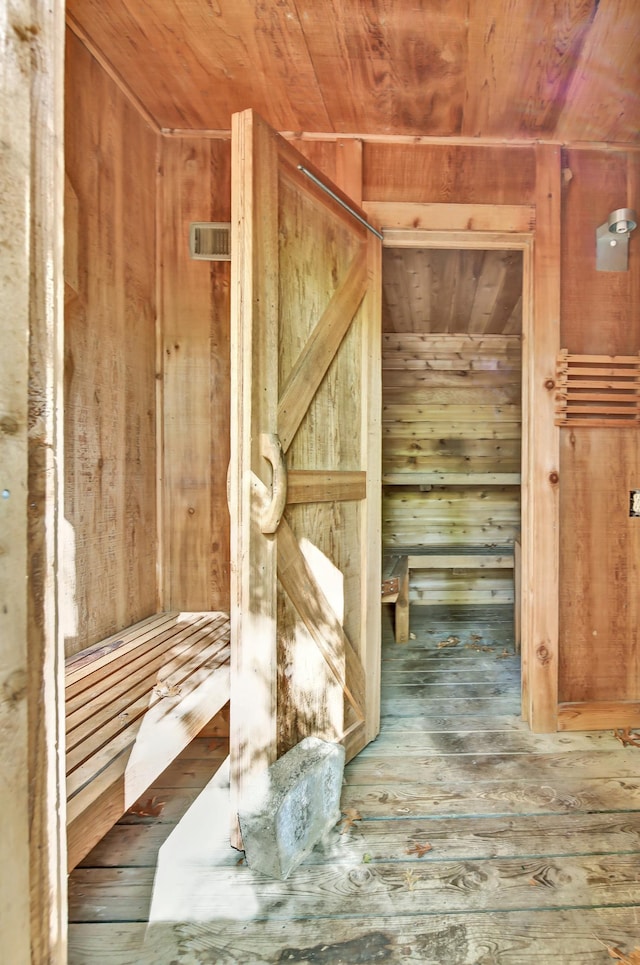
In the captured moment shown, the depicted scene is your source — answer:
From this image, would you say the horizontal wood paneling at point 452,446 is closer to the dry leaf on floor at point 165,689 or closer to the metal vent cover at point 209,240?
the metal vent cover at point 209,240

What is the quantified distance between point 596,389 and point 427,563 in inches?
79.4

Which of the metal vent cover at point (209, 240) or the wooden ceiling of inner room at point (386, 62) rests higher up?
the wooden ceiling of inner room at point (386, 62)

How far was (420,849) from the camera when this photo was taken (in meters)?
1.32

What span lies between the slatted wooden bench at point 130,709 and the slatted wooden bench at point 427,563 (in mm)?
1427

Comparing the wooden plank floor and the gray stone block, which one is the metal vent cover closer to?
the gray stone block

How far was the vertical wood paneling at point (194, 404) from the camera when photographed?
6.71 ft

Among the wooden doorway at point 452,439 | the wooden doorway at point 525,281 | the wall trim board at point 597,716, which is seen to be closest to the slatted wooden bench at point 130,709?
the wooden doorway at point 525,281

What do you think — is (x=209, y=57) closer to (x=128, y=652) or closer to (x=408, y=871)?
(x=128, y=652)

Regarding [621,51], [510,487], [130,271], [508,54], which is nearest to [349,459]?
[130,271]

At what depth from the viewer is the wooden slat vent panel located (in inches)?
76.6

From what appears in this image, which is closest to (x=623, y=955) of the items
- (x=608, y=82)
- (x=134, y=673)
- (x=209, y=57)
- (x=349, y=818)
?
(x=349, y=818)

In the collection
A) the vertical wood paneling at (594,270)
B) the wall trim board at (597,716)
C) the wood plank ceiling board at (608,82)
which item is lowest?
the wall trim board at (597,716)

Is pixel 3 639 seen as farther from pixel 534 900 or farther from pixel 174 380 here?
pixel 174 380

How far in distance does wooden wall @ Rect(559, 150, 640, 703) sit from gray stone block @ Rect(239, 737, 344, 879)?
4.15 feet
